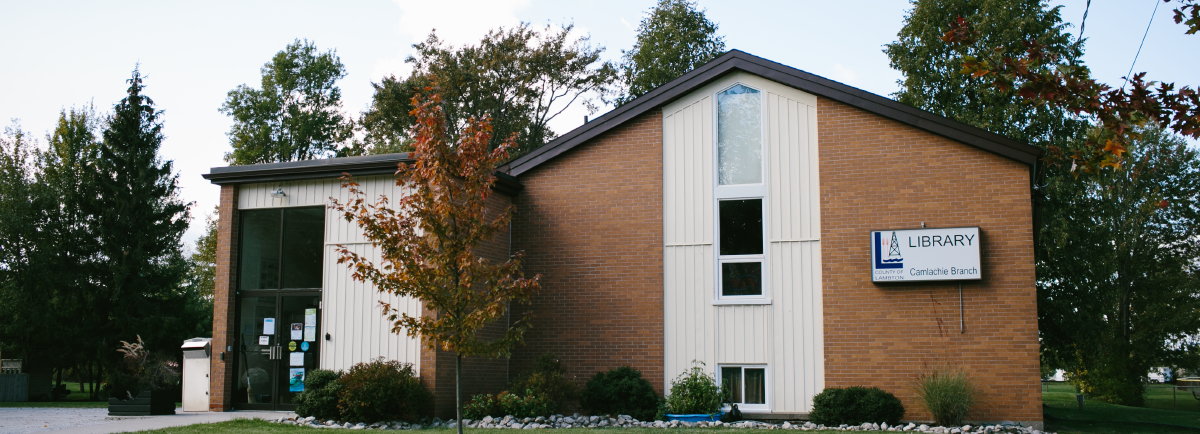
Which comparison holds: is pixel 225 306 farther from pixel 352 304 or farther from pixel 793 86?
pixel 793 86

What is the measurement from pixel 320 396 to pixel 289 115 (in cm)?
2440

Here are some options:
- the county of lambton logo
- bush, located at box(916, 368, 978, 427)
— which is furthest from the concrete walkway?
bush, located at box(916, 368, 978, 427)

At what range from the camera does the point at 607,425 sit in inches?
537

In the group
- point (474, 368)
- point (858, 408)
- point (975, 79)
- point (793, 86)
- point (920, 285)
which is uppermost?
point (975, 79)

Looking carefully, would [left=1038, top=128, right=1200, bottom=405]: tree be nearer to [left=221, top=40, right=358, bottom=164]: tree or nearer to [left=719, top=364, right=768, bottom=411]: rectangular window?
[left=719, top=364, right=768, bottom=411]: rectangular window

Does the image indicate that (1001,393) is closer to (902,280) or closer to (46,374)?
(902,280)

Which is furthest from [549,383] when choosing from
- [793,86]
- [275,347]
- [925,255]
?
[793,86]

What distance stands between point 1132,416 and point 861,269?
11.6m

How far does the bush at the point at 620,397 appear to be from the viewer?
47.5 feet

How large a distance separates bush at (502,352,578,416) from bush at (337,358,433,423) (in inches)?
67.0

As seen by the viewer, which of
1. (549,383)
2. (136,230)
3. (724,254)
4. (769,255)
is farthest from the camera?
(136,230)

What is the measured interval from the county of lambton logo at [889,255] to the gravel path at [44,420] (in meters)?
12.7

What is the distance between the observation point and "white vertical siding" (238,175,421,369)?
14273 millimetres

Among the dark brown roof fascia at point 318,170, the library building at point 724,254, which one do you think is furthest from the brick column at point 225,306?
the dark brown roof fascia at point 318,170
